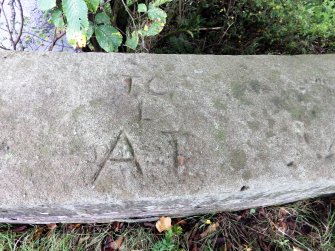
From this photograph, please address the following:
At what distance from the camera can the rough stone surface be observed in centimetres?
118

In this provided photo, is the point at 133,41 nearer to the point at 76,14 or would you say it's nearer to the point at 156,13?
the point at 156,13

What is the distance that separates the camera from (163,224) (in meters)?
1.83

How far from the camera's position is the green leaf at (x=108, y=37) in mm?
1596

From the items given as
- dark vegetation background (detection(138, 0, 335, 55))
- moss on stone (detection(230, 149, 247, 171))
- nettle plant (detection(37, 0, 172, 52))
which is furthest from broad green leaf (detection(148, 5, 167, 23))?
moss on stone (detection(230, 149, 247, 171))

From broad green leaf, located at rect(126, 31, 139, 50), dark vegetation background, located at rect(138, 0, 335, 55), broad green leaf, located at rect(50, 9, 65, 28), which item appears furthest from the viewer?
dark vegetation background, located at rect(138, 0, 335, 55)

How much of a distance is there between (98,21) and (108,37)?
0.09 meters

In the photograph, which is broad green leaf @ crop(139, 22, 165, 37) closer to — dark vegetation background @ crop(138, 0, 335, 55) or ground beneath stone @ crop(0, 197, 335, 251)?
dark vegetation background @ crop(138, 0, 335, 55)

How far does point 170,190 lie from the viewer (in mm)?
1195

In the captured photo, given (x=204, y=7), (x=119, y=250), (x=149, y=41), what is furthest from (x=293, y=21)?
(x=119, y=250)

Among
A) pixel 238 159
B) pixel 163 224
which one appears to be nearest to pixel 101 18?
pixel 238 159

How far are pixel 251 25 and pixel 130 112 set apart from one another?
1.63 m

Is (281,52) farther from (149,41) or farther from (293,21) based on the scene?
(149,41)

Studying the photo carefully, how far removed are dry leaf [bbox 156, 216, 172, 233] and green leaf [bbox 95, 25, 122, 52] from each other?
3.07 feet

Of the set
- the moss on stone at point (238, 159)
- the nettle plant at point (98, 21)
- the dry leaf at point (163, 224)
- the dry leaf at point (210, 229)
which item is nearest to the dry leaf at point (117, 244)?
the dry leaf at point (163, 224)
